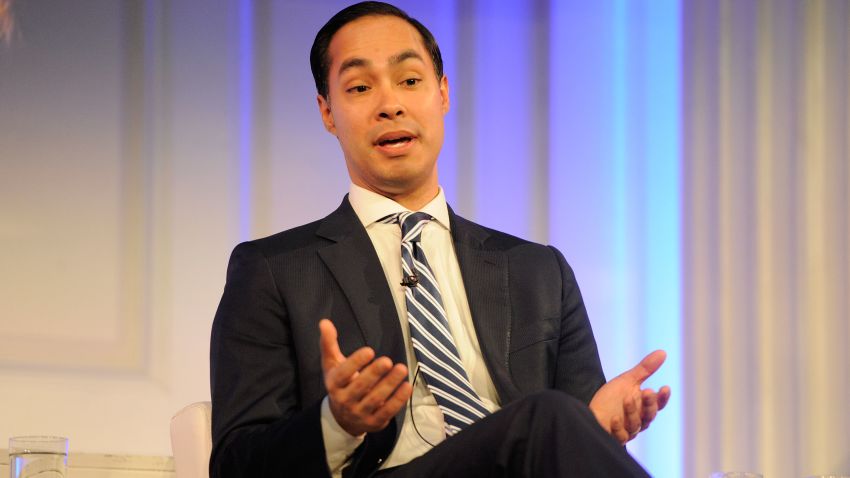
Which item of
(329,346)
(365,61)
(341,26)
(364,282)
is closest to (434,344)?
(364,282)

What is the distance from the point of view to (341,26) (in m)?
2.16

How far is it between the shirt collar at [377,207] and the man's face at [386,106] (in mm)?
29

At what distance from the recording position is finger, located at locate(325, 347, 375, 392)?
1355 millimetres

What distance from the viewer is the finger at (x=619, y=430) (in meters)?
1.64

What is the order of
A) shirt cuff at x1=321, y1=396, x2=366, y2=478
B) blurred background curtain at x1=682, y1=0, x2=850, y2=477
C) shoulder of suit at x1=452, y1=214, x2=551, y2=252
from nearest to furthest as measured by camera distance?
shirt cuff at x1=321, y1=396, x2=366, y2=478, shoulder of suit at x1=452, y1=214, x2=551, y2=252, blurred background curtain at x1=682, y1=0, x2=850, y2=477

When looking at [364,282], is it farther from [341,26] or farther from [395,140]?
[341,26]

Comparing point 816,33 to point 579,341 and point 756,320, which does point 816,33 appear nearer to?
point 756,320

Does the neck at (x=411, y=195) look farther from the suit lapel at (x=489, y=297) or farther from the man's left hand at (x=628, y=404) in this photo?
the man's left hand at (x=628, y=404)

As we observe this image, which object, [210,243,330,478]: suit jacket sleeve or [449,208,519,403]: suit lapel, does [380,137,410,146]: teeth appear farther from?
[210,243,330,478]: suit jacket sleeve

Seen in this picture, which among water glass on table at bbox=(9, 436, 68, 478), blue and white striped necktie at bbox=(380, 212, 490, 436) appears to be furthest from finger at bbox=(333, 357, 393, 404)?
water glass on table at bbox=(9, 436, 68, 478)

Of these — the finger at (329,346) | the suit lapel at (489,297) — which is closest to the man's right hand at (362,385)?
the finger at (329,346)

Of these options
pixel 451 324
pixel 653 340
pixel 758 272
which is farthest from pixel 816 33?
pixel 451 324

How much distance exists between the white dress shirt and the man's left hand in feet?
0.77

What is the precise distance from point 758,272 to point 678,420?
0.45m
